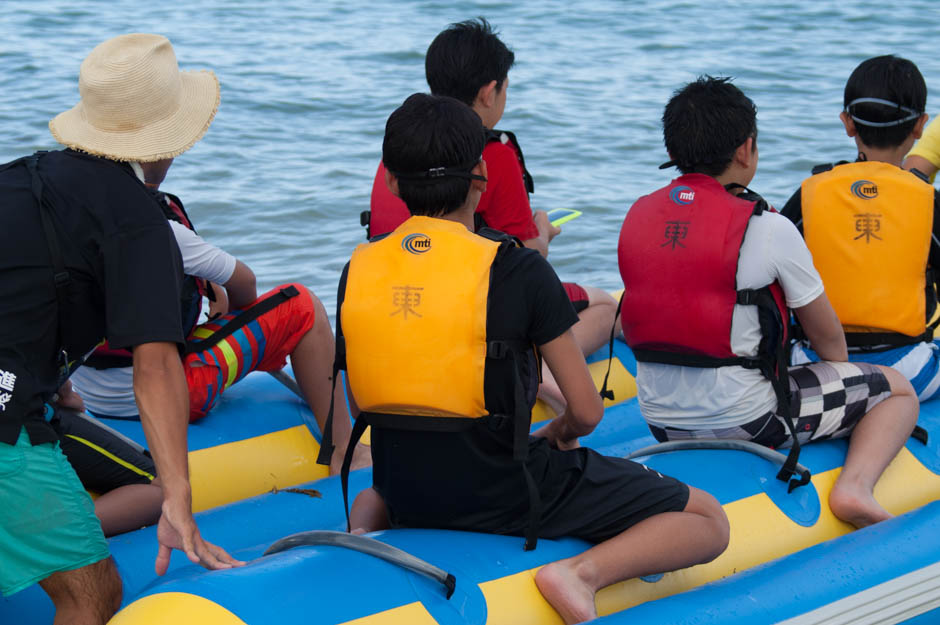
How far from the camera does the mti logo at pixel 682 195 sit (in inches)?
101

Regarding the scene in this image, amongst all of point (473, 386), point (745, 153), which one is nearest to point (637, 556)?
point (473, 386)

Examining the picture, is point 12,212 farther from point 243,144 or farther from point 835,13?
point 835,13

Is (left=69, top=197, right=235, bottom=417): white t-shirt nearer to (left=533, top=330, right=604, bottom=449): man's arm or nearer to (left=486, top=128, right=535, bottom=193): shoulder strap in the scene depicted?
(left=486, top=128, right=535, bottom=193): shoulder strap

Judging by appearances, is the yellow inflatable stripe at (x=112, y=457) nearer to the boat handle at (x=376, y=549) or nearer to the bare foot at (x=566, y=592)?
the boat handle at (x=376, y=549)

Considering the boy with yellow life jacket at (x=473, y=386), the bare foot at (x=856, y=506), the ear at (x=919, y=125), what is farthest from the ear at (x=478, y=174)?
the ear at (x=919, y=125)

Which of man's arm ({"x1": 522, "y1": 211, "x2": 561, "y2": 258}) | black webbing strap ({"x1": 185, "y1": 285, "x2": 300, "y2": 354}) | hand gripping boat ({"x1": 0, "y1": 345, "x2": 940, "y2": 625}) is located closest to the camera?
hand gripping boat ({"x1": 0, "y1": 345, "x2": 940, "y2": 625})

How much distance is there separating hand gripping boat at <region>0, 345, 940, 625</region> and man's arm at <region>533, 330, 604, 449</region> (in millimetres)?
245

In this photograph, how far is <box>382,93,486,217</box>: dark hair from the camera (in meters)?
2.07

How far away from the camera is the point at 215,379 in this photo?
3.03 m

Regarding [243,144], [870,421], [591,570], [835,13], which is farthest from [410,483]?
[835,13]

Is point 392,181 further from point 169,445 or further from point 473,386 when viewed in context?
point 169,445

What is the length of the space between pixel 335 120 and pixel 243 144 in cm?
94

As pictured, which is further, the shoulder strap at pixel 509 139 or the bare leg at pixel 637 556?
the shoulder strap at pixel 509 139

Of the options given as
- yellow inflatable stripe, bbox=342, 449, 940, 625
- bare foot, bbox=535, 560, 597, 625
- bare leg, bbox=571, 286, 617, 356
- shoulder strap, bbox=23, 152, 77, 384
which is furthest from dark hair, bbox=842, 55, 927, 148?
shoulder strap, bbox=23, 152, 77, 384
